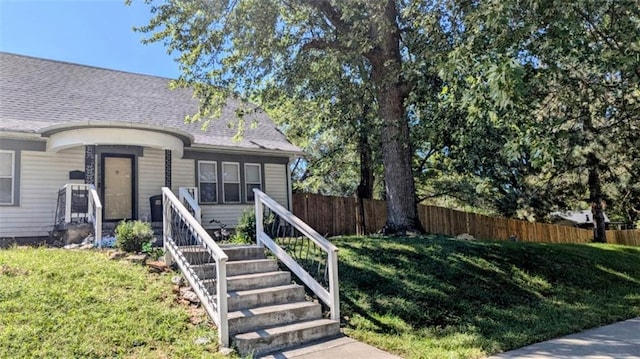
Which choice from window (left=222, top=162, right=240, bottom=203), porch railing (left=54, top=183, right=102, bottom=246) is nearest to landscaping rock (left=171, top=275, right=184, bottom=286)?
porch railing (left=54, top=183, right=102, bottom=246)

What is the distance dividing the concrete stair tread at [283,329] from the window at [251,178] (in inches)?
338

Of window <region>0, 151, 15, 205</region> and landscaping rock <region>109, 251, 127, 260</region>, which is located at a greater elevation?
window <region>0, 151, 15, 205</region>

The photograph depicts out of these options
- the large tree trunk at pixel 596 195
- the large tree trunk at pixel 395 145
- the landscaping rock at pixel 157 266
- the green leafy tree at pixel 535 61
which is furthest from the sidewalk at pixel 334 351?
the large tree trunk at pixel 596 195

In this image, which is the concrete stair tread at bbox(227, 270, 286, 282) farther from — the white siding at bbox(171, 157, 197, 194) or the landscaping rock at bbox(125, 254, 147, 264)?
the white siding at bbox(171, 157, 197, 194)

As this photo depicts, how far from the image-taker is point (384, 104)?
401 inches

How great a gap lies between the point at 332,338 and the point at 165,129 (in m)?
7.10

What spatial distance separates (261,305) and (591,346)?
4074 millimetres

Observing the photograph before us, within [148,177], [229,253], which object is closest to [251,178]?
[148,177]

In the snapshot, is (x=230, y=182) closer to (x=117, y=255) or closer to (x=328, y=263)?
(x=117, y=255)

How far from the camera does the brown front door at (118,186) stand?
437 inches

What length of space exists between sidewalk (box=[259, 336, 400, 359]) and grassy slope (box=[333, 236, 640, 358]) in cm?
24

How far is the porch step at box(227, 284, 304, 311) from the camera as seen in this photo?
553 centimetres

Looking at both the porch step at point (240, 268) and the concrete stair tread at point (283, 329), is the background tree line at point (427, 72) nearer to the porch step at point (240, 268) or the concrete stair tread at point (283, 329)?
the concrete stair tread at point (283, 329)

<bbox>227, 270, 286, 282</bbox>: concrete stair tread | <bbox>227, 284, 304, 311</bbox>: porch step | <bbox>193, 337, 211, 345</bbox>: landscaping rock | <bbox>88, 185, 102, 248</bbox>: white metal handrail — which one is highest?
<bbox>88, 185, 102, 248</bbox>: white metal handrail
